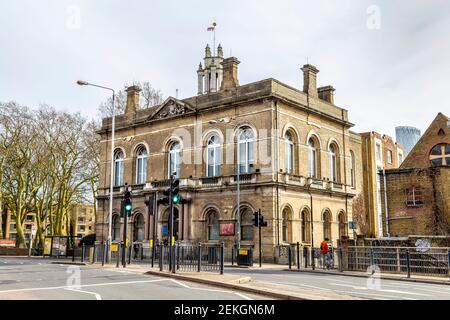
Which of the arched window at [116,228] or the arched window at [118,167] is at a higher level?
the arched window at [118,167]

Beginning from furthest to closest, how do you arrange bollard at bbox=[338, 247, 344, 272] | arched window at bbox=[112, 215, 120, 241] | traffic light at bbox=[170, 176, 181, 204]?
arched window at bbox=[112, 215, 120, 241]
bollard at bbox=[338, 247, 344, 272]
traffic light at bbox=[170, 176, 181, 204]

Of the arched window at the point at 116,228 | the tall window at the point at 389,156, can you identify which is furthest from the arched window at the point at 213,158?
the tall window at the point at 389,156

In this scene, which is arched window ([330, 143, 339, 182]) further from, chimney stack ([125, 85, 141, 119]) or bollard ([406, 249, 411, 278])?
bollard ([406, 249, 411, 278])

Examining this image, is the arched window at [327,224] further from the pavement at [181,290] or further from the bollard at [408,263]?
the pavement at [181,290]

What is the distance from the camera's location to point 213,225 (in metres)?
37.4

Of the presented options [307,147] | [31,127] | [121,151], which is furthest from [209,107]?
[31,127]

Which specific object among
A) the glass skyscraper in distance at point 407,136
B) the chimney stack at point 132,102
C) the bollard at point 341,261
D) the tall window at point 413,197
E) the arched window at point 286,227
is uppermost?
the glass skyscraper in distance at point 407,136

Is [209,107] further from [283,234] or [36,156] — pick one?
[36,156]

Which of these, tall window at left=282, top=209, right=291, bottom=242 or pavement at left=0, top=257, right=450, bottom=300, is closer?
pavement at left=0, top=257, right=450, bottom=300

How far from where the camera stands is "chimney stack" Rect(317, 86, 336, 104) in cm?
4312

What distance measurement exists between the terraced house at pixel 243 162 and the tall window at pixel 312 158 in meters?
0.08

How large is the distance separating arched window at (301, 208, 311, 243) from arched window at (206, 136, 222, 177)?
7271mm

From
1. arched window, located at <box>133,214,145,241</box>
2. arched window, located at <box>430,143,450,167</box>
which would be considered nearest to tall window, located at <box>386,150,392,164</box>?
arched window, located at <box>430,143,450,167</box>

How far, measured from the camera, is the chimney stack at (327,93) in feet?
141
